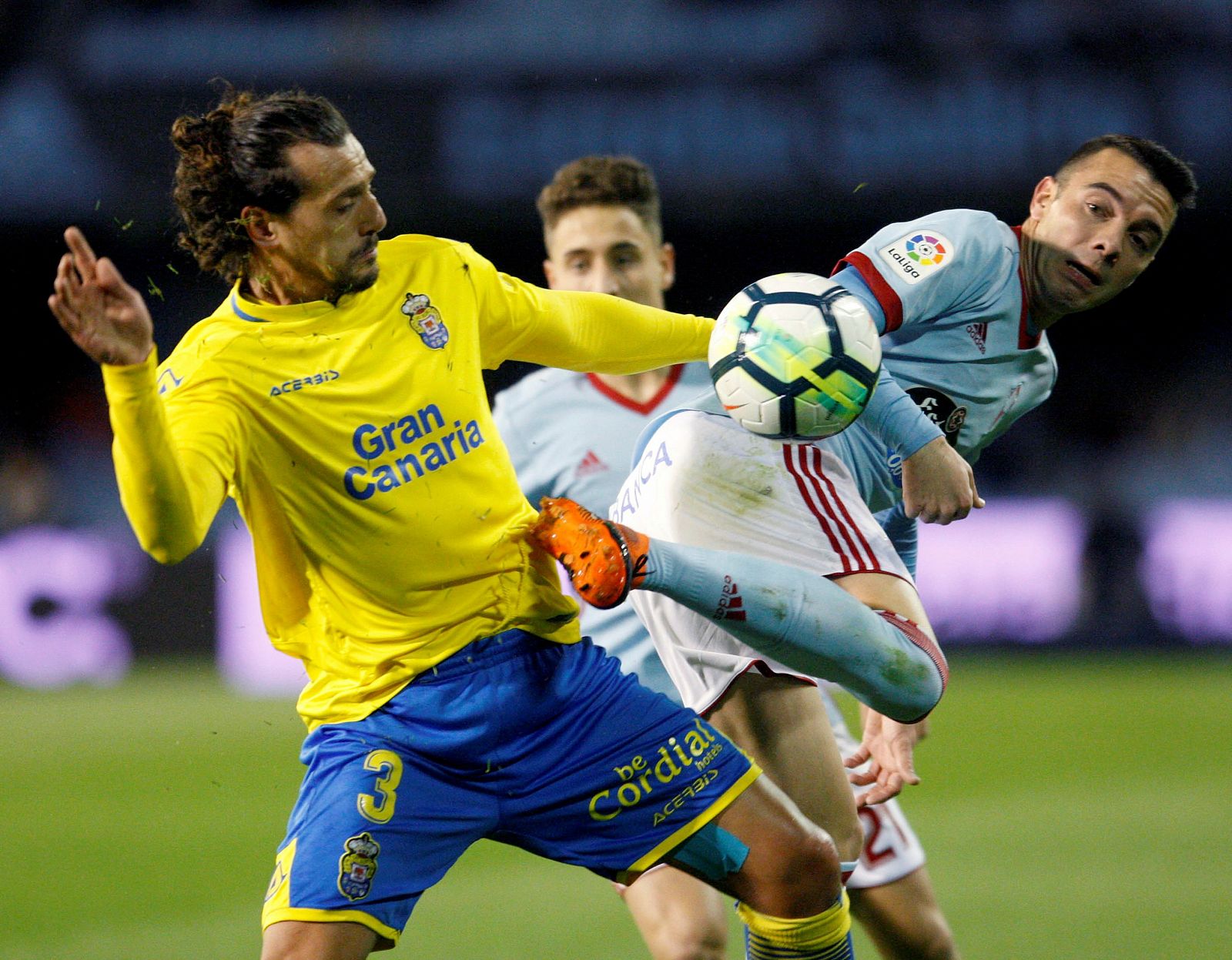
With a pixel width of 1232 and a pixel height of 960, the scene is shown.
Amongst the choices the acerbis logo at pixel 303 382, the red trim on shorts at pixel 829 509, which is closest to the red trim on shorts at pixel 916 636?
the red trim on shorts at pixel 829 509

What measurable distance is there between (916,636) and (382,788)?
118cm

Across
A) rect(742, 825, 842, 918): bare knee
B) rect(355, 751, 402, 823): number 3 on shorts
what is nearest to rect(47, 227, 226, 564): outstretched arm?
rect(355, 751, 402, 823): number 3 on shorts

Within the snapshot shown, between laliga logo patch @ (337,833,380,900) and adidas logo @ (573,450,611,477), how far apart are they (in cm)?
175

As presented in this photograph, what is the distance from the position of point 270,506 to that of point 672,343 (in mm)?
999

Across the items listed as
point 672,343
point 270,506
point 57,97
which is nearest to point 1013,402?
point 672,343

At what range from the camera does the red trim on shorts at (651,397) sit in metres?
4.70

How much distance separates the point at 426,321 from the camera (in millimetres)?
3271

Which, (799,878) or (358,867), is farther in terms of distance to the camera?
(799,878)

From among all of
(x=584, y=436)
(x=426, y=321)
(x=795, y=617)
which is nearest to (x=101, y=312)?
(x=426, y=321)

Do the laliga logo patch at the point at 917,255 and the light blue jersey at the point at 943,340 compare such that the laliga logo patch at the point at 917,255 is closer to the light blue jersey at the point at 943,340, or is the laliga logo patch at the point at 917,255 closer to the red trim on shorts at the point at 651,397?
the light blue jersey at the point at 943,340

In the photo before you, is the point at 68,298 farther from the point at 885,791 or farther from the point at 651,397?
the point at 651,397

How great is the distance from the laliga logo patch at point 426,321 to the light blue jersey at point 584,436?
133 cm

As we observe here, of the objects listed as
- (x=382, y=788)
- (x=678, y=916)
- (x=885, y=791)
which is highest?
(x=382, y=788)

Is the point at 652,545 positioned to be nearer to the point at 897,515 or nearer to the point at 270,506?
the point at 270,506
